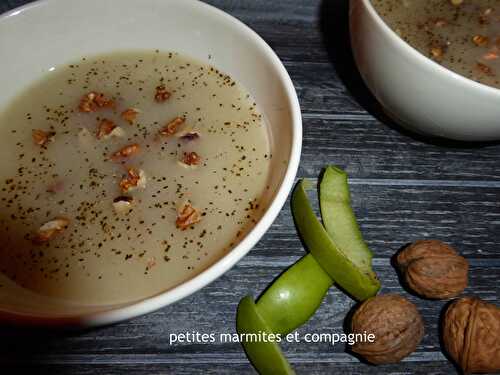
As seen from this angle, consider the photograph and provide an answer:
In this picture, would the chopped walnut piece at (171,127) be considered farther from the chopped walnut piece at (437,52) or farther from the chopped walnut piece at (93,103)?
the chopped walnut piece at (437,52)

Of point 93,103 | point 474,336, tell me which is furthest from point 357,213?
point 93,103

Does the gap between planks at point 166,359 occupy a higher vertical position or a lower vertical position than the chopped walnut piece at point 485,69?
lower

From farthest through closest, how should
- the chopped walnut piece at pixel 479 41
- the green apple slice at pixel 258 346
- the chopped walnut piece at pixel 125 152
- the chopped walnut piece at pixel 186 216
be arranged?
the chopped walnut piece at pixel 479 41 < the chopped walnut piece at pixel 125 152 < the chopped walnut piece at pixel 186 216 < the green apple slice at pixel 258 346

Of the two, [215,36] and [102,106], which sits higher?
[215,36]

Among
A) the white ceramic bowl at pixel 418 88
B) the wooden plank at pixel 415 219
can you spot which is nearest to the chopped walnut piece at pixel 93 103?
the wooden plank at pixel 415 219

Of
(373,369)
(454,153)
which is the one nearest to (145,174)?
(373,369)

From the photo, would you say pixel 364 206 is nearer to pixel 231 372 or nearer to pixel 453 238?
pixel 453 238

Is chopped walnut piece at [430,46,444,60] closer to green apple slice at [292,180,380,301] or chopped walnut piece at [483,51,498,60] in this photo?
chopped walnut piece at [483,51,498,60]
